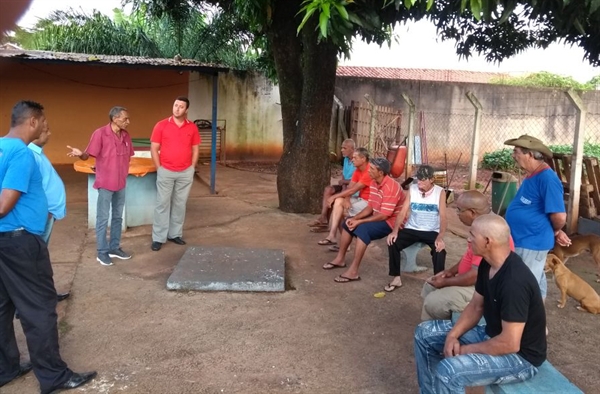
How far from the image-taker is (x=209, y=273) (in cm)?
516

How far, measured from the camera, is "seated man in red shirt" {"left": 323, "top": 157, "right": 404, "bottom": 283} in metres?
5.27

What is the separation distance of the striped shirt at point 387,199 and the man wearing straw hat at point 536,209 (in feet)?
4.42

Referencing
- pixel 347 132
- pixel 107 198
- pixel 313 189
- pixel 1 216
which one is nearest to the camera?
pixel 1 216

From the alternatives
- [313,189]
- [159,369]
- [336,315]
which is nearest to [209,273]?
[336,315]

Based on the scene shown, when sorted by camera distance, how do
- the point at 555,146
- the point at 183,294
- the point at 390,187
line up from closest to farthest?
the point at 183,294 < the point at 390,187 < the point at 555,146

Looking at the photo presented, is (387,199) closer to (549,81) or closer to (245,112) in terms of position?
(245,112)

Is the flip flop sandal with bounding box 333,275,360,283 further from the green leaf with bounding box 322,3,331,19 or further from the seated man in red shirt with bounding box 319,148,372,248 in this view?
the green leaf with bounding box 322,3,331,19

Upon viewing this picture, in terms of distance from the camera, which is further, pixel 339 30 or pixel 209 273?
pixel 209 273

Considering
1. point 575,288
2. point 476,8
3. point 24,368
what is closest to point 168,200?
point 24,368

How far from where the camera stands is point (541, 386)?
8.64 feet

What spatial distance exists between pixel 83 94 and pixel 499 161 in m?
10.6

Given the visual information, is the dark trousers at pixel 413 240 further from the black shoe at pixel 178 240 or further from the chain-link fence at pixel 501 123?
the chain-link fence at pixel 501 123

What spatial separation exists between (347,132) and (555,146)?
240 inches

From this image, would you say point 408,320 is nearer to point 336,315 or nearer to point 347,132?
point 336,315
